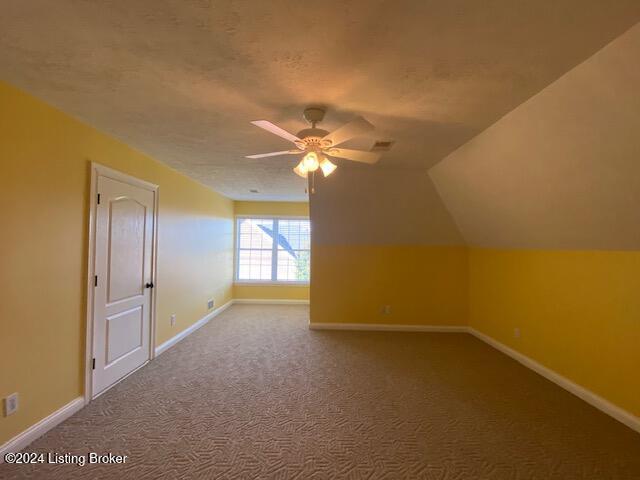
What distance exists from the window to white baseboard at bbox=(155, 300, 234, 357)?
1.08 m

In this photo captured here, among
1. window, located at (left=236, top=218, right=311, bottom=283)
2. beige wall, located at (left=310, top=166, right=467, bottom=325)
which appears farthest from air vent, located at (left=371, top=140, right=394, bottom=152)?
window, located at (left=236, top=218, right=311, bottom=283)

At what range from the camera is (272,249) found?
273 inches

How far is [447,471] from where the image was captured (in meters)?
1.90

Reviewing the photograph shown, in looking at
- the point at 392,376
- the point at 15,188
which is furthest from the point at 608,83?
the point at 15,188

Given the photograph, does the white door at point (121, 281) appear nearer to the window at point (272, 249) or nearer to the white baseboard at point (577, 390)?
the window at point (272, 249)

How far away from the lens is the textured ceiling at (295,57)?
1.24 meters

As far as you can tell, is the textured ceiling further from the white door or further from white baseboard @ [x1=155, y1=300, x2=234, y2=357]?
white baseboard @ [x1=155, y1=300, x2=234, y2=357]

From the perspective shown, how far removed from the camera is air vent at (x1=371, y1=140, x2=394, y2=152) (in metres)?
2.75

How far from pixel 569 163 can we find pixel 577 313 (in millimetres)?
1624

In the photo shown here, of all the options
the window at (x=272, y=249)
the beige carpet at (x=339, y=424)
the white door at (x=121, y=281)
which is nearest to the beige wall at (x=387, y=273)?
the beige carpet at (x=339, y=424)

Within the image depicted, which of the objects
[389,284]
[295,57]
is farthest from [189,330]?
[295,57]

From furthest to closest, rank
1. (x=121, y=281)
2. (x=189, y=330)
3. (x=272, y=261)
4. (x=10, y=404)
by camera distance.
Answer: (x=272, y=261) < (x=189, y=330) < (x=121, y=281) < (x=10, y=404)

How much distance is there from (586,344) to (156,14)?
407 centimetres

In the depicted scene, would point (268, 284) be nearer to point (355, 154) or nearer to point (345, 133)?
point (355, 154)
